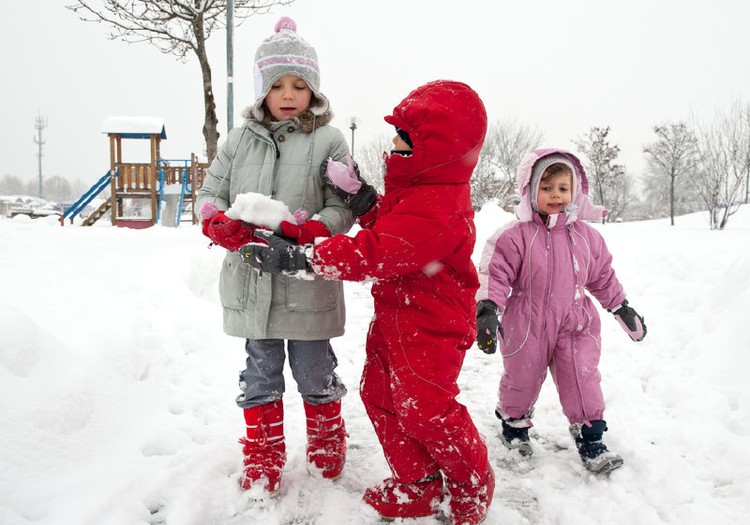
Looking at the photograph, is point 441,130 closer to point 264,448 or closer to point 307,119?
point 307,119

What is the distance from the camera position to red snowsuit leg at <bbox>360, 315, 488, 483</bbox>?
1.86m

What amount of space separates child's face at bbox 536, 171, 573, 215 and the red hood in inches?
32.5

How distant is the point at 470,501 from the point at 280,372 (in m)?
0.97

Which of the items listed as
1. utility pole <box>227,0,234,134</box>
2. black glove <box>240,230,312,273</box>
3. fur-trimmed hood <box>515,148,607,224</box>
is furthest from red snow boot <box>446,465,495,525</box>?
utility pole <box>227,0,234,134</box>

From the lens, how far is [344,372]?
3617 mm

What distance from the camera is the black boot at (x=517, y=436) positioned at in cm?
249

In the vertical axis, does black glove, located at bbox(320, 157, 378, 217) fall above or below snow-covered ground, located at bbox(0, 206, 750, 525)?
above

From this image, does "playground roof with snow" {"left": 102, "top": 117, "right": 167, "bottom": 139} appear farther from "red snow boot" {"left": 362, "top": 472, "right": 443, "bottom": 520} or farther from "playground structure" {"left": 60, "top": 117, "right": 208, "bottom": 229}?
"red snow boot" {"left": 362, "top": 472, "right": 443, "bottom": 520}

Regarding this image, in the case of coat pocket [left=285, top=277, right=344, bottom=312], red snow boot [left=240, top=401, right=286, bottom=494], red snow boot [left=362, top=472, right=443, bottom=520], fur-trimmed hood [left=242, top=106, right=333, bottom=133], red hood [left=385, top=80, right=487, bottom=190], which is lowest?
red snow boot [left=362, top=472, right=443, bottom=520]

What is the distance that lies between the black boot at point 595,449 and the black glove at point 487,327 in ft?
2.02

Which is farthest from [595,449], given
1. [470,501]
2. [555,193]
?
[555,193]

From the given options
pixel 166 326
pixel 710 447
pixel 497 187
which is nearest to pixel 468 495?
pixel 710 447

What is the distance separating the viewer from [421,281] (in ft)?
6.20

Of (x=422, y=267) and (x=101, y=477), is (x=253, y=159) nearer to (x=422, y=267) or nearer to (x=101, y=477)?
(x=422, y=267)
